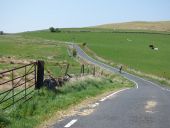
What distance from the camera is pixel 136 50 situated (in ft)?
407

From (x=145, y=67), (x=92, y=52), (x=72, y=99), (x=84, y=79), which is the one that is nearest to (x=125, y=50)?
(x=92, y=52)

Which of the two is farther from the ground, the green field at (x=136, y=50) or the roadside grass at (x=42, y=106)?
the roadside grass at (x=42, y=106)

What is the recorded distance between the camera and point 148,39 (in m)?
161

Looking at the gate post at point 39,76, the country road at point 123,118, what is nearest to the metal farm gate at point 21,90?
the gate post at point 39,76

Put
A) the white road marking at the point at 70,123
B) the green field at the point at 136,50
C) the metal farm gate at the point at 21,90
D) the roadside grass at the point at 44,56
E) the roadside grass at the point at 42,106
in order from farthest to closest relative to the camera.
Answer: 1. the green field at the point at 136,50
2. the roadside grass at the point at 44,56
3. the metal farm gate at the point at 21,90
4. the roadside grass at the point at 42,106
5. the white road marking at the point at 70,123

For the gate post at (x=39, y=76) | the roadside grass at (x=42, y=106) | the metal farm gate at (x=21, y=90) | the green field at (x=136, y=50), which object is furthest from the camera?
the green field at (x=136, y=50)

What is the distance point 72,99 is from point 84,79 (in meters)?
8.48

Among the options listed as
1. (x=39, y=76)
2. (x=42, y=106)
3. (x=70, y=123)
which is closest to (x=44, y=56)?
(x=39, y=76)

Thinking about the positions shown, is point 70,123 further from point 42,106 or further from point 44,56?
point 44,56

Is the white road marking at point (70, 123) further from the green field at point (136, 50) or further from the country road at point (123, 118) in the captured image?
the green field at point (136, 50)

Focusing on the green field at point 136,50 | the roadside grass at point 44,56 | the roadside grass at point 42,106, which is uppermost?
the roadside grass at point 42,106

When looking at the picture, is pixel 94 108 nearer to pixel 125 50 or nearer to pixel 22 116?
pixel 22 116

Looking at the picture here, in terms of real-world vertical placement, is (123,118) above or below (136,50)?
above

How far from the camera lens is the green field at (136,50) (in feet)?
296
